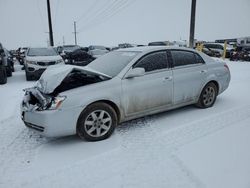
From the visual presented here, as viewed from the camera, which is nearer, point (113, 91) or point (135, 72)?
point (113, 91)

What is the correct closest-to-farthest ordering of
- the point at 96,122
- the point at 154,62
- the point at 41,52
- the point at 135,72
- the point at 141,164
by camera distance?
the point at 141,164 < the point at 96,122 < the point at 135,72 < the point at 154,62 < the point at 41,52

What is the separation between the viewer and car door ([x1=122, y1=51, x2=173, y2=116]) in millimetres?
4410

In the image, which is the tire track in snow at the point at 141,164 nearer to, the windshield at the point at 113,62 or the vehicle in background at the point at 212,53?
the windshield at the point at 113,62

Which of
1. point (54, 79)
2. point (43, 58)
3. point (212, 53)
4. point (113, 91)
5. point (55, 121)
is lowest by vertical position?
point (212, 53)

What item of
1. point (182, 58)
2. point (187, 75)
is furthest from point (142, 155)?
point (182, 58)

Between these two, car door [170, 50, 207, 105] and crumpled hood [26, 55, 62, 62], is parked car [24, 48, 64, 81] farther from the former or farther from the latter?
car door [170, 50, 207, 105]

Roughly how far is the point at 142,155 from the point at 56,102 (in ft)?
4.98

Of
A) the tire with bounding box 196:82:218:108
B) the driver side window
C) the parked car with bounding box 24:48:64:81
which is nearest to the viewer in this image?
the driver side window

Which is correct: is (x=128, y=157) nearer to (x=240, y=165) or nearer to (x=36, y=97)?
(x=240, y=165)

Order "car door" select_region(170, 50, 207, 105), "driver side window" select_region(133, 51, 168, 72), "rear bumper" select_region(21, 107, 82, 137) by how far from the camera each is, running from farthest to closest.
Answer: "car door" select_region(170, 50, 207, 105), "driver side window" select_region(133, 51, 168, 72), "rear bumper" select_region(21, 107, 82, 137)

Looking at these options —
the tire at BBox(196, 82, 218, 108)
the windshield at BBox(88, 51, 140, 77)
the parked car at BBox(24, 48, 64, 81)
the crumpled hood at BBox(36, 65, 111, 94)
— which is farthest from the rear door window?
the parked car at BBox(24, 48, 64, 81)

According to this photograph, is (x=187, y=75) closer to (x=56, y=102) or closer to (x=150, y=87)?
(x=150, y=87)

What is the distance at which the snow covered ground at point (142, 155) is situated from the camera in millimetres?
2998

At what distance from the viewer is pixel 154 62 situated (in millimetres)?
4879
